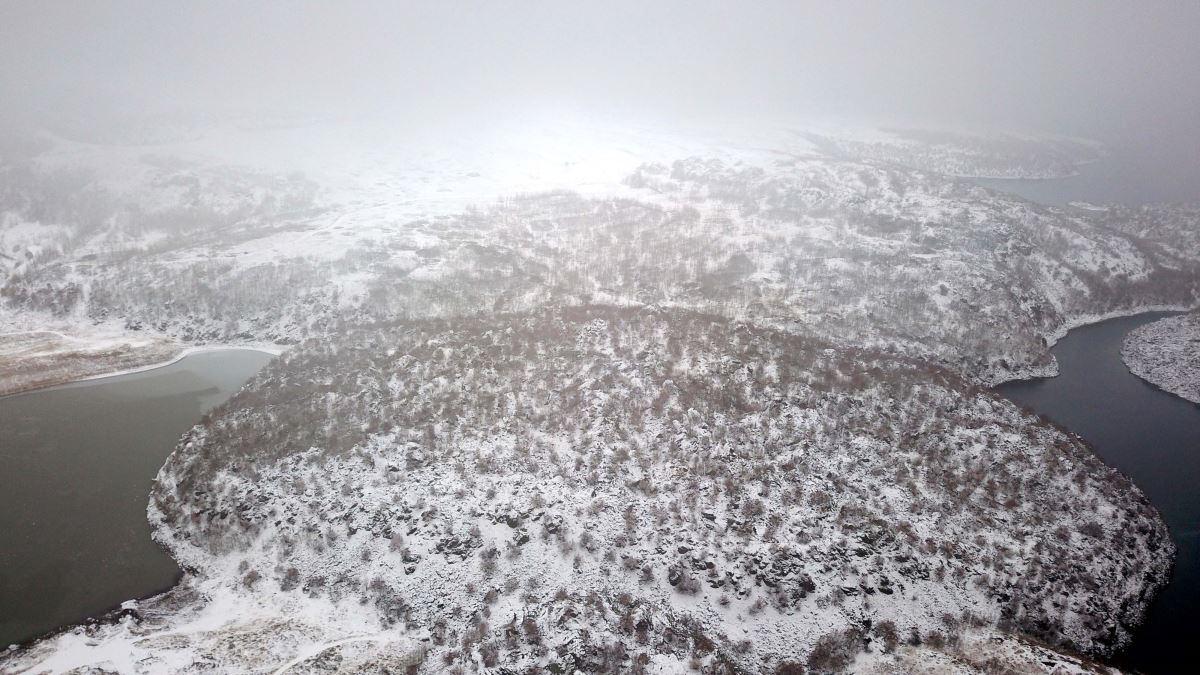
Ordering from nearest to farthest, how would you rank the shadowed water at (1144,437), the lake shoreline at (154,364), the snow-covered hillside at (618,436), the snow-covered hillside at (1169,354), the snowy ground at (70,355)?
the shadowed water at (1144,437)
the snow-covered hillside at (618,436)
the lake shoreline at (154,364)
the snowy ground at (70,355)
the snow-covered hillside at (1169,354)

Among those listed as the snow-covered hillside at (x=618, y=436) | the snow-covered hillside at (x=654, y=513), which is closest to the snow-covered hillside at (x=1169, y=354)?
the snow-covered hillside at (x=618, y=436)

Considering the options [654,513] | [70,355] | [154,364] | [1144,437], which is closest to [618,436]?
[654,513]

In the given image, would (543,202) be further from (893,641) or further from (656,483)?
(893,641)

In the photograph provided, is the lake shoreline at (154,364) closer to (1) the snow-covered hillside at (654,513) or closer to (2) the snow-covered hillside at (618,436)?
(2) the snow-covered hillside at (618,436)

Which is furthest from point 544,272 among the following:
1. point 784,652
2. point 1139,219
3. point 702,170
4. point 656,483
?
point 1139,219

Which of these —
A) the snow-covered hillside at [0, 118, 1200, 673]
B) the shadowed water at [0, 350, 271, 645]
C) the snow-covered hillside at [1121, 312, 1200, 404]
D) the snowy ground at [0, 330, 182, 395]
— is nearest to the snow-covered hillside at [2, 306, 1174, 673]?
the snow-covered hillside at [0, 118, 1200, 673]

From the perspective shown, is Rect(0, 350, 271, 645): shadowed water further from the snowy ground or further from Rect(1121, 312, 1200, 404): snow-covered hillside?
Rect(1121, 312, 1200, 404): snow-covered hillside
